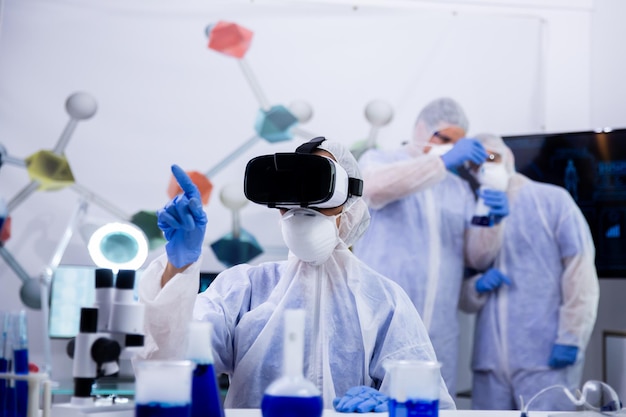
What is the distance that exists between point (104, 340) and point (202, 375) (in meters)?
0.18

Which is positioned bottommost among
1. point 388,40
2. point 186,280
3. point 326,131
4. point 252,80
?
point 186,280

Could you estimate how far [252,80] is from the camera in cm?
351

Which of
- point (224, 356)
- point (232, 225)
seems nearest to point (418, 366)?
point (224, 356)

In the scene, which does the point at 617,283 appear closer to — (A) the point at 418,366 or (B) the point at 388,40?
(B) the point at 388,40

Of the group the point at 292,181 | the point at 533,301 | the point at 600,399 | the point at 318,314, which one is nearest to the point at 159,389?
the point at 292,181

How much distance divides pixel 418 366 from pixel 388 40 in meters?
2.54

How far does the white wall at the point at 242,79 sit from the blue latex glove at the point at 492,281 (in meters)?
0.62

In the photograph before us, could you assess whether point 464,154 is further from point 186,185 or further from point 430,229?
point 186,185

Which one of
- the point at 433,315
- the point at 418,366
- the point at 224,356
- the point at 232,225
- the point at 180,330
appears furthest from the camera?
the point at 232,225

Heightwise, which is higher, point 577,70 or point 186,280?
point 577,70

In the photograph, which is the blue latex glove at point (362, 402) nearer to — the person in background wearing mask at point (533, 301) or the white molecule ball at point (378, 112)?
the person in background wearing mask at point (533, 301)

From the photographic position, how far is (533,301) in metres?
3.27

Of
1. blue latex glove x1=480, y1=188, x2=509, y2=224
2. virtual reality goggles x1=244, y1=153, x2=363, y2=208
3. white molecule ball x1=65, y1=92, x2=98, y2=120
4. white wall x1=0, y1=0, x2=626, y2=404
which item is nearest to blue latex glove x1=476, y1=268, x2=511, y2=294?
blue latex glove x1=480, y1=188, x2=509, y2=224

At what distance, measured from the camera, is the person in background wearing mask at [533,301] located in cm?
321
